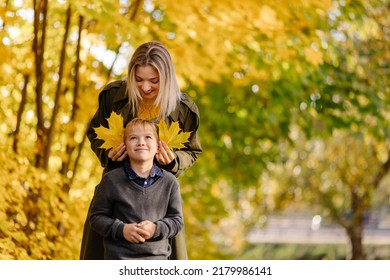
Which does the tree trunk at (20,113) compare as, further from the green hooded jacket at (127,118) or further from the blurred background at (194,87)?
the green hooded jacket at (127,118)

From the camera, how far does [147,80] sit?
11.2ft

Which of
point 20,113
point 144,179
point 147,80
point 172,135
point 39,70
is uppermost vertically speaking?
point 147,80

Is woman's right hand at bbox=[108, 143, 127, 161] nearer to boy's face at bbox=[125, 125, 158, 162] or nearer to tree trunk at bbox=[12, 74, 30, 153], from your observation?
boy's face at bbox=[125, 125, 158, 162]

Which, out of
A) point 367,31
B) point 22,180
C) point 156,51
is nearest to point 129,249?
point 156,51

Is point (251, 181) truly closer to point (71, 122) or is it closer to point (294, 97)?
point (294, 97)

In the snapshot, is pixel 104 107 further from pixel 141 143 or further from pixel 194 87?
pixel 194 87

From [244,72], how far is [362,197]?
720 cm

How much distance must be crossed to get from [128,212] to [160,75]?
20.8 inches

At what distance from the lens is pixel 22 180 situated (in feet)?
17.0

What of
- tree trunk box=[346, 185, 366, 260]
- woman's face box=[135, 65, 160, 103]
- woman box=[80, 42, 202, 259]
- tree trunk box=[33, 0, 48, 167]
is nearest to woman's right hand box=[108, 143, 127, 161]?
woman box=[80, 42, 202, 259]

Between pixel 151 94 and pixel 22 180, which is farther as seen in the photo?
pixel 22 180

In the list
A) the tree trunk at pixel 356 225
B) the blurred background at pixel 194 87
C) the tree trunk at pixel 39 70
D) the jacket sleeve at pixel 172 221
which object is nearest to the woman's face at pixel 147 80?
the jacket sleeve at pixel 172 221

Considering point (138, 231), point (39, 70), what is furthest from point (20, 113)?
point (138, 231)

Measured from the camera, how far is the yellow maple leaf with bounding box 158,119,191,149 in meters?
3.34
